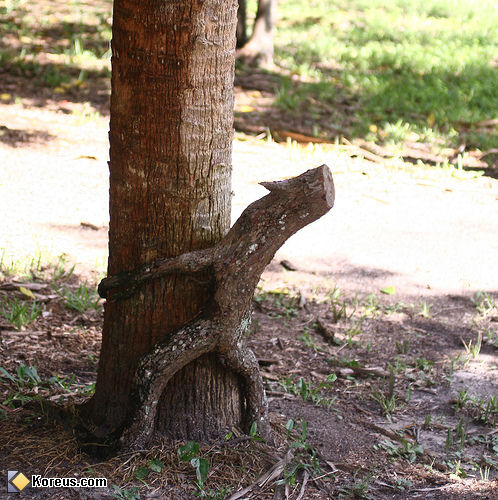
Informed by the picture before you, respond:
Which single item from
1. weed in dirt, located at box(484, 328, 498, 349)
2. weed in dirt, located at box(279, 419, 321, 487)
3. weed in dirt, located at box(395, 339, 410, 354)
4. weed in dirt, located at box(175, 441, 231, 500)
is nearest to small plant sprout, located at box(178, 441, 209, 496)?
weed in dirt, located at box(175, 441, 231, 500)

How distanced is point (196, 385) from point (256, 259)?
533 mm

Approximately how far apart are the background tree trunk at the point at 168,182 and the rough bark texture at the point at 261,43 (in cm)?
787

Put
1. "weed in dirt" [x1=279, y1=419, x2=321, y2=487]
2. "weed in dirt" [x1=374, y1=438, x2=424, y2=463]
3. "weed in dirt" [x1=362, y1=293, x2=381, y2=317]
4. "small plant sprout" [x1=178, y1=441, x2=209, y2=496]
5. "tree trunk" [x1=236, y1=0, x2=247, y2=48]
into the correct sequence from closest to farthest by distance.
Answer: "small plant sprout" [x1=178, y1=441, x2=209, y2=496]
"weed in dirt" [x1=279, y1=419, x2=321, y2=487]
"weed in dirt" [x1=374, y1=438, x2=424, y2=463]
"weed in dirt" [x1=362, y1=293, x2=381, y2=317]
"tree trunk" [x1=236, y1=0, x2=247, y2=48]

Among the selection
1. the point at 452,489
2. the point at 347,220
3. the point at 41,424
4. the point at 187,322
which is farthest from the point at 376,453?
the point at 347,220

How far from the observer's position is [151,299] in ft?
9.68

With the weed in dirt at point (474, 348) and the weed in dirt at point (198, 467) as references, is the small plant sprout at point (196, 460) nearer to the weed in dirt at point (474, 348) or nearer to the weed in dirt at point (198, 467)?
the weed in dirt at point (198, 467)

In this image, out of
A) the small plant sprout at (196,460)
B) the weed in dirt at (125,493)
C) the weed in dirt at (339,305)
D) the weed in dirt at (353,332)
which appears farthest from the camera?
the weed in dirt at (339,305)

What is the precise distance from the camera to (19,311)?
14.0 ft

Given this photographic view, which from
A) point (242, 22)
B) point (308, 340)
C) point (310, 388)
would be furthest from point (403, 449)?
point (242, 22)

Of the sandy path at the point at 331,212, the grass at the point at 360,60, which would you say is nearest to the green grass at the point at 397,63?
the grass at the point at 360,60

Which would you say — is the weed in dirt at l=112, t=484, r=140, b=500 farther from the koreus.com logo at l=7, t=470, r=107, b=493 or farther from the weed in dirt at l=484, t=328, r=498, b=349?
the weed in dirt at l=484, t=328, r=498, b=349

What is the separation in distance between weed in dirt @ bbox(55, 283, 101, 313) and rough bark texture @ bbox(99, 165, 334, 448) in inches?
64.4

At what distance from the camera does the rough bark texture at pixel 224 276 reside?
283 cm

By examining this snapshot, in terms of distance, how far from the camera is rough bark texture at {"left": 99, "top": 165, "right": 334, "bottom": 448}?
2.83 meters
